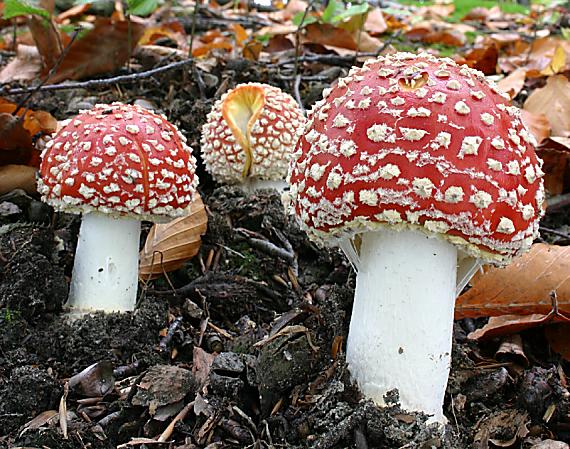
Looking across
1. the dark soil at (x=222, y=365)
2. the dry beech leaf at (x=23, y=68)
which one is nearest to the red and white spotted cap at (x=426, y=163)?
the dark soil at (x=222, y=365)

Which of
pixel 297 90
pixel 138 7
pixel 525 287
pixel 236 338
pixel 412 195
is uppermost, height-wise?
pixel 412 195

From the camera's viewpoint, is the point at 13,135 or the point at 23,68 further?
the point at 23,68

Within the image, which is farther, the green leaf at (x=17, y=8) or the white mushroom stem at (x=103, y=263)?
the green leaf at (x=17, y=8)

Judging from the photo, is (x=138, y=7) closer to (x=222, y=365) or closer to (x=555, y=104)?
(x=222, y=365)

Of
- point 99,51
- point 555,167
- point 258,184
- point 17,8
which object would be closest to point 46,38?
point 99,51

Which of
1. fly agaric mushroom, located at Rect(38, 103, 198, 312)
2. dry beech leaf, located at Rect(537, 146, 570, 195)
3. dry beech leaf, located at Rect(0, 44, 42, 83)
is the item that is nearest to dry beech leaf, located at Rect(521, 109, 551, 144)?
dry beech leaf, located at Rect(537, 146, 570, 195)

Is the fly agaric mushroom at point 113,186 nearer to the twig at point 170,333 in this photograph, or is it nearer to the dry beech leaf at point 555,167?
the twig at point 170,333
